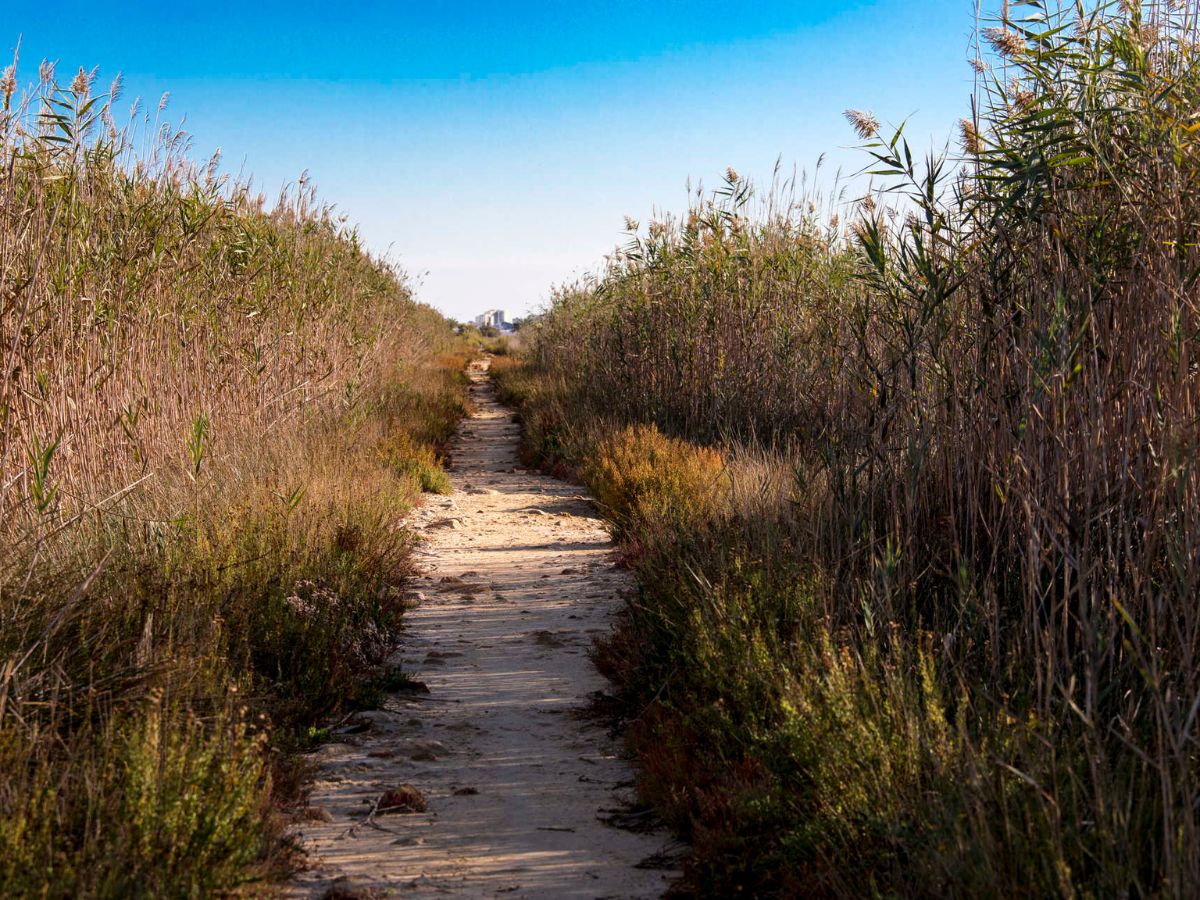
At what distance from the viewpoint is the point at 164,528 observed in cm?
487

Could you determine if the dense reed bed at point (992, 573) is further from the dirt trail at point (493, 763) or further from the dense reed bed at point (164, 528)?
the dense reed bed at point (164, 528)

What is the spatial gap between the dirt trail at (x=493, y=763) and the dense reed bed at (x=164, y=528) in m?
0.27

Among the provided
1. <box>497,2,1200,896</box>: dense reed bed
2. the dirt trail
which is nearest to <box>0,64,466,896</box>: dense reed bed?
the dirt trail

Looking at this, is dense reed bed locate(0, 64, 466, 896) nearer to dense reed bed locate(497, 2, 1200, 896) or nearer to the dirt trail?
the dirt trail

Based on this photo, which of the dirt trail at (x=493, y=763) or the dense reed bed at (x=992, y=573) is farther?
the dirt trail at (x=493, y=763)

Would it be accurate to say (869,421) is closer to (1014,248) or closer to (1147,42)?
(1014,248)

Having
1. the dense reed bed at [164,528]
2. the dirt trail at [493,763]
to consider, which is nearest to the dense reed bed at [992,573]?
the dirt trail at [493,763]

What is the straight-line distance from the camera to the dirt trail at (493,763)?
3018 millimetres

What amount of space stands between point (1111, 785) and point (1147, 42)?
123 inches

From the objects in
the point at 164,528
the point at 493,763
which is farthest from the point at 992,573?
the point at 164,528

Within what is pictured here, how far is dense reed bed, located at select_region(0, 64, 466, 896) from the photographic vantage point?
8.41 ft

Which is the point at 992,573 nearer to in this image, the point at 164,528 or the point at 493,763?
the point at 493,763

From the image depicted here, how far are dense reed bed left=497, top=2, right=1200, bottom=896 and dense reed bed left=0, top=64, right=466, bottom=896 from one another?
143cm

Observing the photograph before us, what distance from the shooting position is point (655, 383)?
11328 millimetres
